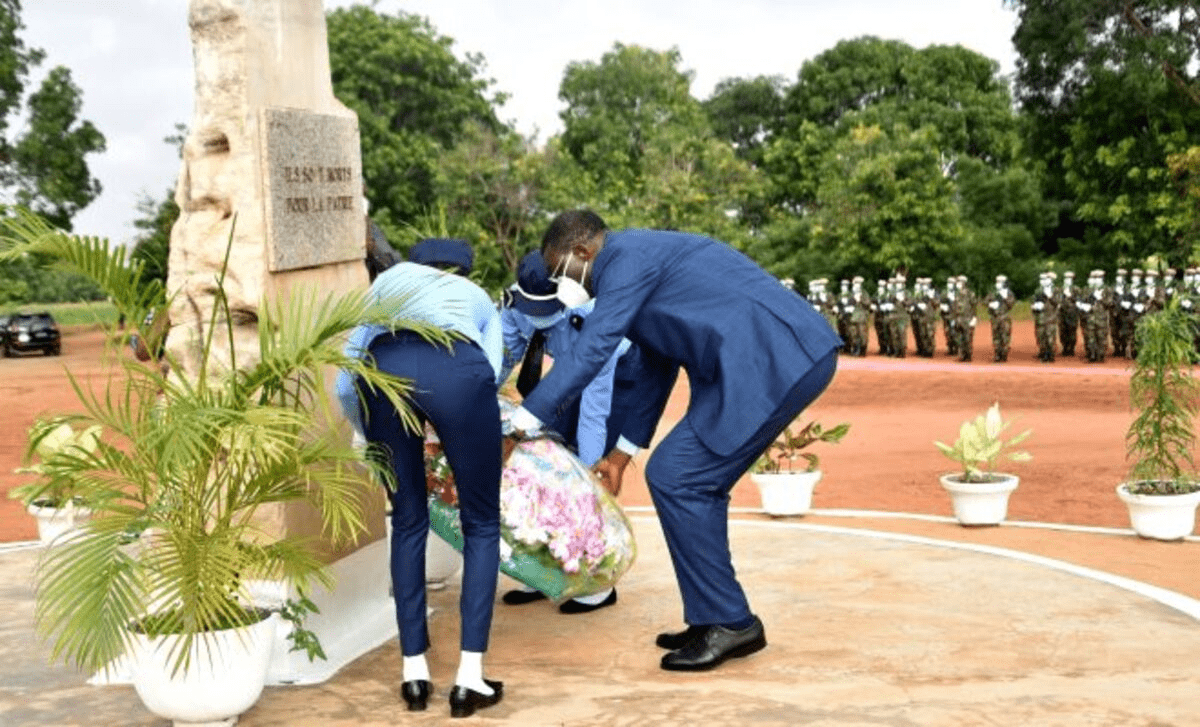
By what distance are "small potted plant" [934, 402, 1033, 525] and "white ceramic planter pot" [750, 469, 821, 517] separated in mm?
778

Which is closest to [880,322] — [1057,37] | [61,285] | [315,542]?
[1057,37]

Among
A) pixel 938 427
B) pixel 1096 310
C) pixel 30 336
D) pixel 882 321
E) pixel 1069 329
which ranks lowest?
pixel 938 427

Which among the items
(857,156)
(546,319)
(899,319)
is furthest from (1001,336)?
(546,319)

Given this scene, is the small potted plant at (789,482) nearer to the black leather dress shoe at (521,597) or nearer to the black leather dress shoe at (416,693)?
the black leather dress shoe at (521,597)

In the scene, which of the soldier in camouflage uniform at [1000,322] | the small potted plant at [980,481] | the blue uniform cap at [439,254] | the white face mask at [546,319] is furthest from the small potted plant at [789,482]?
the soldier in camouflage uniform at [1000,322]

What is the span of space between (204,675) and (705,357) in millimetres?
2005

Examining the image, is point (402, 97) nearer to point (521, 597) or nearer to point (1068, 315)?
point (1068, 315)

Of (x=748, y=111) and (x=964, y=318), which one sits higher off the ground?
(x=748, y=111)

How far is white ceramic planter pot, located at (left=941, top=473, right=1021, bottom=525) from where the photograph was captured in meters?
8.18

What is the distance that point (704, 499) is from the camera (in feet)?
17.2

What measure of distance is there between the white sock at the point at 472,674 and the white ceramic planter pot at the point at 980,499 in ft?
13.3

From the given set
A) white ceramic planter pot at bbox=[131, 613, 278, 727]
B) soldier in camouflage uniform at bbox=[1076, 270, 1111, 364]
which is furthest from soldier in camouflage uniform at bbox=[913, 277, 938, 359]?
white ceramic planter pot at bbox=[131, 613, 278, 727]

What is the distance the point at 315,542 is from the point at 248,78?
1.74 m

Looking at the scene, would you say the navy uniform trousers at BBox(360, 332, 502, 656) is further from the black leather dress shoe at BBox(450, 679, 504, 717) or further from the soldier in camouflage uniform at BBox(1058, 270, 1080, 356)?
the soldier in camouflage uniform at BBox(1058, 270, 1080, 356)
